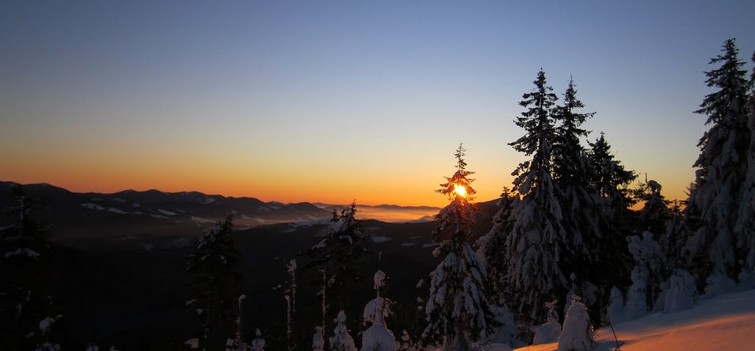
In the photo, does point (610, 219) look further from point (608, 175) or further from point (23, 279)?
point (23, 279)

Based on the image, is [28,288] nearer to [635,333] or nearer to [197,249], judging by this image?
[197,249]

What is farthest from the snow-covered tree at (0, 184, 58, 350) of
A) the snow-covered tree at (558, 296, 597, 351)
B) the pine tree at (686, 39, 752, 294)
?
the pine tree at (686, 39, 752, 294)

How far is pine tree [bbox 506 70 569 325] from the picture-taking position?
21281 millimetres

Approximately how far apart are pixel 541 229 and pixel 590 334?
15401mm

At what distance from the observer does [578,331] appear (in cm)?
700

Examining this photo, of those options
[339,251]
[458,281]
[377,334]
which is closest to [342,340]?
[339,251]

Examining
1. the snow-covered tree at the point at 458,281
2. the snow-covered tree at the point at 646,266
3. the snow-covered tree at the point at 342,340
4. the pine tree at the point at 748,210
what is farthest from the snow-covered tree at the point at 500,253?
the pine tree at the point at 748,210

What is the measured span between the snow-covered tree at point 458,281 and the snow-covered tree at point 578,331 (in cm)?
1403

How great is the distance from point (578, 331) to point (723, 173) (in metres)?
20.8

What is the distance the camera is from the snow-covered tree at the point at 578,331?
6965 mm

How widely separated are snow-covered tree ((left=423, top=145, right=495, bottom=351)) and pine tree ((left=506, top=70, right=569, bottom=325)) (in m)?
2.11

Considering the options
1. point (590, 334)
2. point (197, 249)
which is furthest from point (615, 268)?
point (197, 249)

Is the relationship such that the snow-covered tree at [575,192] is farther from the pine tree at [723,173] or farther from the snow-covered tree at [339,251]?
the snow-covered tree at [339,251]

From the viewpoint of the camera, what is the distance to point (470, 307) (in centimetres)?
2056
